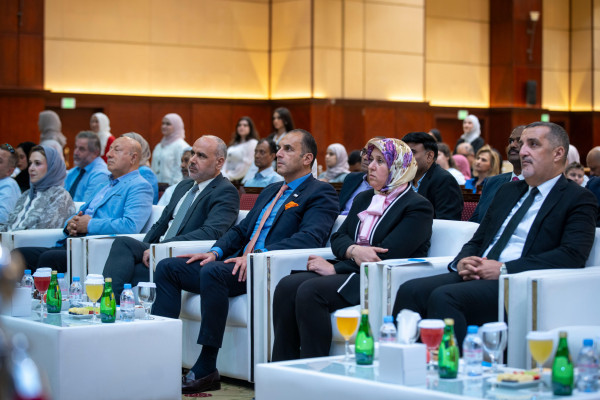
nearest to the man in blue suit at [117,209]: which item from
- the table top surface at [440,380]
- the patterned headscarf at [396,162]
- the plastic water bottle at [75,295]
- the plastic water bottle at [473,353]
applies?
the plastic water bottle at [75,295]

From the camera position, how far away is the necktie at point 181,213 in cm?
568

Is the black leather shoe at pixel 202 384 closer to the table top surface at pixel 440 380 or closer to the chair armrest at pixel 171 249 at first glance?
the chair armrest at pixel 171 249

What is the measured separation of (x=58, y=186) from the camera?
265 inches

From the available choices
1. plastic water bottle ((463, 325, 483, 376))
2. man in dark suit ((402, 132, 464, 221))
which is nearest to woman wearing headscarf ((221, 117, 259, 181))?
man in dark suit ((402, 132, 464, 221))

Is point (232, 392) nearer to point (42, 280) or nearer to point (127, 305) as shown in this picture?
point (127, 305)

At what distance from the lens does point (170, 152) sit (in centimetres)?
1015

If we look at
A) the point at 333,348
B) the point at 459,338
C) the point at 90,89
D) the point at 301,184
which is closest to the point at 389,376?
the point at 459,338

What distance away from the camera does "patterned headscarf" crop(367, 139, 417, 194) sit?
4.57 metres

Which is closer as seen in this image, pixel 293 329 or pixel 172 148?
pixel 293 329

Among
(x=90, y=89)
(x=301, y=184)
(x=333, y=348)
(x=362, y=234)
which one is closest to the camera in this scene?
(x=333, y=348)

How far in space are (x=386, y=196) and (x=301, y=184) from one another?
635mm

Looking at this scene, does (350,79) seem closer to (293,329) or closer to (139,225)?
(139,225)

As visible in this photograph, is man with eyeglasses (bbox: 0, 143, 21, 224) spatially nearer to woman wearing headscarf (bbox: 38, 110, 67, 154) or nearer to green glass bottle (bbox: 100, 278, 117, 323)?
green glass bottle (bbox: 100, 278, 117, 323)

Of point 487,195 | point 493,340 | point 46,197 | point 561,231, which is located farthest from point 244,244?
point 493,340
